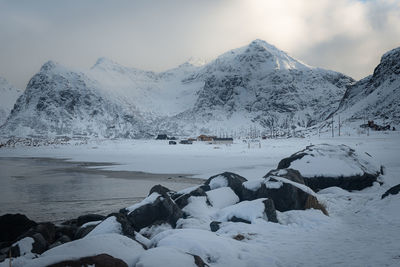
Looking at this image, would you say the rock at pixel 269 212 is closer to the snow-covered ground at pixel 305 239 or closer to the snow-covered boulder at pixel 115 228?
the snow-covered ground at pixel 305 239

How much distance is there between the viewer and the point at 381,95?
120812mm

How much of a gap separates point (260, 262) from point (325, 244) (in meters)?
2.20

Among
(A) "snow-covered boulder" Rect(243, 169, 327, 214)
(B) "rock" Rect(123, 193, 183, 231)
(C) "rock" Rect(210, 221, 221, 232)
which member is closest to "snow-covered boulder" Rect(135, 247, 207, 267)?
(C) "rock" Rect(210, 221, 221, 232)

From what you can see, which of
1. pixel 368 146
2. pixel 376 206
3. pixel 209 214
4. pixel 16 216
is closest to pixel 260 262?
pixel 209 214

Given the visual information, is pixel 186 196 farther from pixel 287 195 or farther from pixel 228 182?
pixel 287 195

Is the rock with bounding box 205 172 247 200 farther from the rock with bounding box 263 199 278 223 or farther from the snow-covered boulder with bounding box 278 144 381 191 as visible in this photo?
the snow-covered boulder with bounding box 278 144 381 191

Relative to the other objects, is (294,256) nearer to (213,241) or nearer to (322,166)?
(213,241)

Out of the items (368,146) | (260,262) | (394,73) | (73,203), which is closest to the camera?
(260,262)

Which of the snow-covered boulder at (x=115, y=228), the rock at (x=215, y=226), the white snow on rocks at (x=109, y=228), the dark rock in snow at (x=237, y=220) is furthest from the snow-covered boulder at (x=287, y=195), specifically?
the white snow on rocks at (x=109, y=228)

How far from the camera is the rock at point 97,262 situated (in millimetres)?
4703

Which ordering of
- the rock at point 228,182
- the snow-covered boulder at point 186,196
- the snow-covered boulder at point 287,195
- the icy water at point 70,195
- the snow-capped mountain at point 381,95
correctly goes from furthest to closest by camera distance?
1. the snow-capped mountain at point 381,95
2. the rock at point 228,182
3. the icy water at point 70,195
4. the snow-covered boulder at point 186,196
5. the snow-covered boulder at point 287,195

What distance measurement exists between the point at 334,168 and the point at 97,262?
13155mm

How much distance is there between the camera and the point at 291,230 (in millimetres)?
8758

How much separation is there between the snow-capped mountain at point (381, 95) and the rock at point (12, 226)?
95.8m
